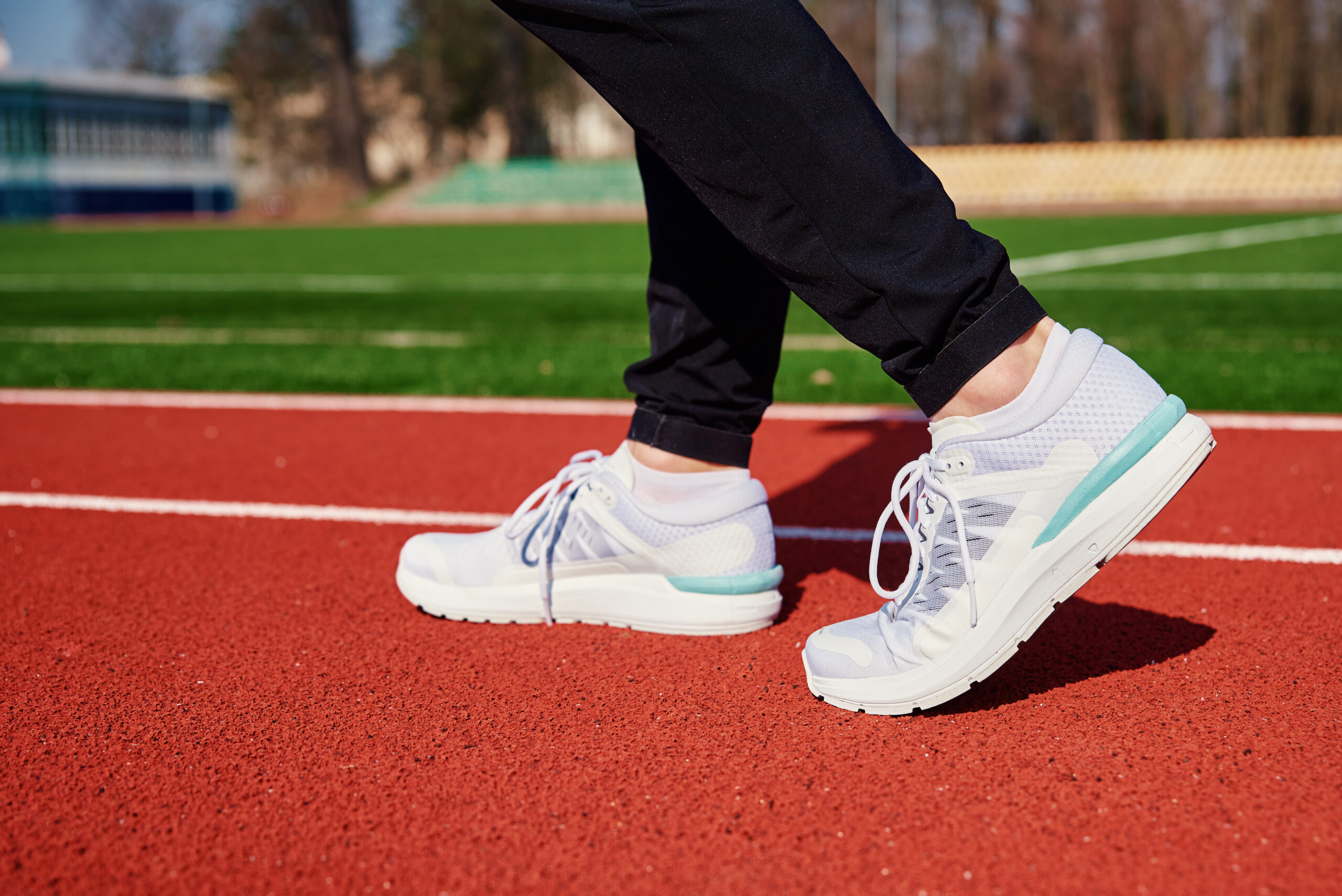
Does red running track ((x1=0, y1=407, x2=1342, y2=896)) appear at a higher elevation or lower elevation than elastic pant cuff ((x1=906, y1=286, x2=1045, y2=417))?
lower

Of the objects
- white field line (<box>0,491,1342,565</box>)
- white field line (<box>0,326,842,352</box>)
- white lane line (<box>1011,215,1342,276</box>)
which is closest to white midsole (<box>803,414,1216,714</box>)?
white field line (<box>0,491,1342,565</box>)

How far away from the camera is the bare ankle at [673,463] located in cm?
184

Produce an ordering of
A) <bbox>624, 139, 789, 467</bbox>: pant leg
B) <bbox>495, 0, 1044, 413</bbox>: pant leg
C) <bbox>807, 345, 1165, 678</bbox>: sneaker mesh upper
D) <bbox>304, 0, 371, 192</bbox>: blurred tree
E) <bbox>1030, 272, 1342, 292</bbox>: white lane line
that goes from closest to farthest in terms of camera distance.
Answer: <bbox>495, 0, 1044, 413</bbox>: pant leg → <bbox>807, 345, 1165, 678</bbox>: sneaker mesh upper → <bbox>624, 139, 789, 467</bbox>: pant leg → <bbox>1030, 272, 1342, 292</bbox>: white lane line → <bbox>304, 0, 371, 192</bbox>: blurred tree

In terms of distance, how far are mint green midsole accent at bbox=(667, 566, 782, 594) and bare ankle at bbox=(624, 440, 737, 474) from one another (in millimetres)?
174

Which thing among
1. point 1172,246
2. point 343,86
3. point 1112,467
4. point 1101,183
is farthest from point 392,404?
point 343,86

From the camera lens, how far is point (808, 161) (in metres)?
1.35

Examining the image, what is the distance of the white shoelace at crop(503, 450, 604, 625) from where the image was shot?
6.20 feet

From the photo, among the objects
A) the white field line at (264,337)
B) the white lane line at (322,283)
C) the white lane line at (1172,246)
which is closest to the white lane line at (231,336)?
the white field line at (264,337)

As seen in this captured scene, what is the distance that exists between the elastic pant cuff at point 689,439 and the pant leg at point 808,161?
47 cm

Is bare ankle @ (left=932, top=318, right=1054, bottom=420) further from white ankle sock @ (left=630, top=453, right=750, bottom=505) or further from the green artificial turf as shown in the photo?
the green artificial turf

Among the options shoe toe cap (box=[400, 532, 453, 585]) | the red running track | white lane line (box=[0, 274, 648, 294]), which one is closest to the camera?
the red running track

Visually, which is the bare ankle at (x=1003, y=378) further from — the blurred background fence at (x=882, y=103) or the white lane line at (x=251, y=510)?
the blurred background fence at (x=882, y=103)

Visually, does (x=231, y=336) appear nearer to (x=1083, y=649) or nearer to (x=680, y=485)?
(x=680, y=485)

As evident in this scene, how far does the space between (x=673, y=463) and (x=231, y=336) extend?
5.05 metres
